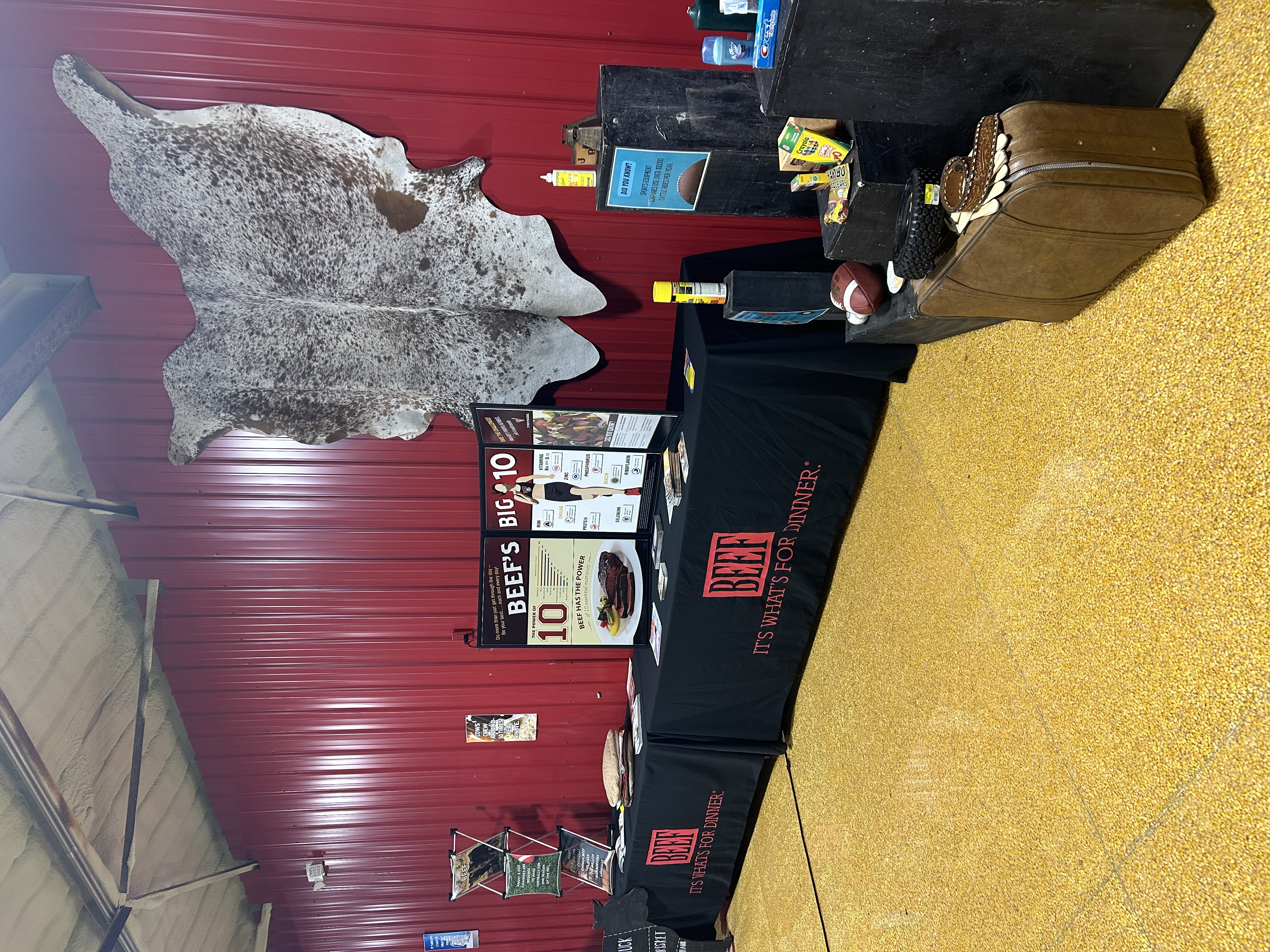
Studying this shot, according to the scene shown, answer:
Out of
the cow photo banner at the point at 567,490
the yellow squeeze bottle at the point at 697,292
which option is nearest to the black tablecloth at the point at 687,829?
the cow photo banner at the point at 567,490

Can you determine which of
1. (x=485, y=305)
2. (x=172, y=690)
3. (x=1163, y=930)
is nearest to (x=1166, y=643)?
(x=1163, y=930)

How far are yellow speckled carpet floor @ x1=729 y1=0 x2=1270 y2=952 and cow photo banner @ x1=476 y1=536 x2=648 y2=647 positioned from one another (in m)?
1.15

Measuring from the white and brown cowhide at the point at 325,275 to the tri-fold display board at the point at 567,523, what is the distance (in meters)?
0.24

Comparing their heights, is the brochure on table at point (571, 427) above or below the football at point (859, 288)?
below

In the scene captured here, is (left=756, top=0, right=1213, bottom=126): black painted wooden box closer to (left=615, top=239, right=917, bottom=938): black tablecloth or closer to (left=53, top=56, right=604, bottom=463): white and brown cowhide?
(left=615, top=239, right=917, bottom=938): black tablecloth

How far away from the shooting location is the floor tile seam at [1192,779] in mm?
1242

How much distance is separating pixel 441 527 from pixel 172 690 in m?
1.69

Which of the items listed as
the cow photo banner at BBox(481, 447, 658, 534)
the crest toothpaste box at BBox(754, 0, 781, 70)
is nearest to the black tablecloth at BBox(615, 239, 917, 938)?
the cow photo banner at BBox(481, 447, 658, 534)

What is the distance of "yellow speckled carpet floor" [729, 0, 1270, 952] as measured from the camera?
129 centimetres

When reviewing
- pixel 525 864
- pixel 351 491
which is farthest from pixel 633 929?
→ pixel 351 491

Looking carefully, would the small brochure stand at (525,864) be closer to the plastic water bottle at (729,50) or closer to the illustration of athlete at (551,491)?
the illustration of athlete at (551,491)

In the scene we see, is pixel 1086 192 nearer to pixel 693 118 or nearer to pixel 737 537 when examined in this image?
pixel 693 118

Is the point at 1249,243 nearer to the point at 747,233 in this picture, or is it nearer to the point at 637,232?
the point at 747,233

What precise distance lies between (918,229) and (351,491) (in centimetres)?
257
